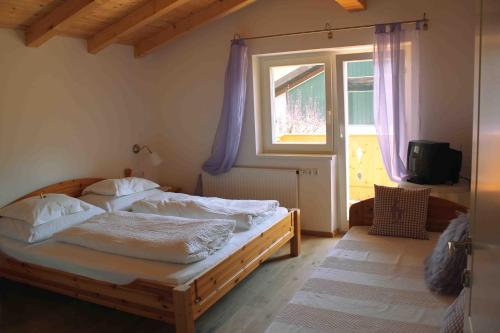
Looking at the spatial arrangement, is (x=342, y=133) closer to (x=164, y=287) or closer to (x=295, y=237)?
(x=295, y=237)

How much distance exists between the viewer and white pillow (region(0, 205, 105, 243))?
3.13 meters

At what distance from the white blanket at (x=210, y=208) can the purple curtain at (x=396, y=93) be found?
114cm

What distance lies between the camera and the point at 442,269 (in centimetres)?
230

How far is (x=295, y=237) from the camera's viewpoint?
386 cm

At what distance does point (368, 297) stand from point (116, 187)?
253 cm

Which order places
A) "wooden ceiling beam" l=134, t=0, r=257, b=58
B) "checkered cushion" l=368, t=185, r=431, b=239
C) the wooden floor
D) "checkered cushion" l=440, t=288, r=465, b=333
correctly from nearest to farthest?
1. "checkered cushion" l=440, t=288, r=465, b=333
2. the wooden floor
3. "checkered cushion" l=368, t=185, r=431, b=239
4. "wooden ceiling beam" l=134, t=0, r=257, b=58

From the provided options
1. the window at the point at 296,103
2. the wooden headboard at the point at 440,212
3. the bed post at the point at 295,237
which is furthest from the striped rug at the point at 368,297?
the window at the point at 296,103

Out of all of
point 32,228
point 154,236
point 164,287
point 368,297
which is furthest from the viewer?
point 32,228

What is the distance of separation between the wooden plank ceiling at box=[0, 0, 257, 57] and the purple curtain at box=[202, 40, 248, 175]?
0.46 meters

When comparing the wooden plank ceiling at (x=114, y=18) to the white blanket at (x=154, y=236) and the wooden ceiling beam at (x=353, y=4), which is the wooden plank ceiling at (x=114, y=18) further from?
the white blanket at (x=154, y=236)

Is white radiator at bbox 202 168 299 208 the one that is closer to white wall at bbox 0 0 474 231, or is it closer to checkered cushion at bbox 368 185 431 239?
white wall at bbox 0 0 474 231

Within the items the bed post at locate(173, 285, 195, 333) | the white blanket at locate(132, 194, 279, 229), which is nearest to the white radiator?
the white blanket at locate(132, 194, 279, 229)

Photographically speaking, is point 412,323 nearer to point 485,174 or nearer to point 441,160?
point 485,174

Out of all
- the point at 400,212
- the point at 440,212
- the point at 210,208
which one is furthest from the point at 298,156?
the point at 440,212
